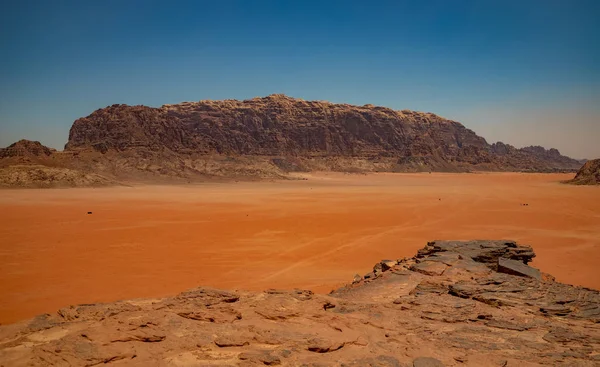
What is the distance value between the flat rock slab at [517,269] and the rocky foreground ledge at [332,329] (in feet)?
1.64

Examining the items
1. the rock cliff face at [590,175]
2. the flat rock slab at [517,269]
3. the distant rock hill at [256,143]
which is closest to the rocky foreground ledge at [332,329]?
the flat rock slab at [517,269]

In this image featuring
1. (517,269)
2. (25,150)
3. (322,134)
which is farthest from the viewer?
(322,134)

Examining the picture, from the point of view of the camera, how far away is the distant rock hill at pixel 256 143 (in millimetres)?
67562

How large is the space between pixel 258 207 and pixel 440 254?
19395 mm

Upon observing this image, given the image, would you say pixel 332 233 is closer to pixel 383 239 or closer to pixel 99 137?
pixel 383 239

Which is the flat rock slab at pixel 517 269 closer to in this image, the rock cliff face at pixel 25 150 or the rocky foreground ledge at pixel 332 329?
the rocky foreground ledge at pixel 332 329

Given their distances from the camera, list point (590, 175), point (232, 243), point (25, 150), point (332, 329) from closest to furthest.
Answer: point (332, 329)
point (232, 243)
point (590, 175)
point (25, 150)

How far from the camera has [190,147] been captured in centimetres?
7912

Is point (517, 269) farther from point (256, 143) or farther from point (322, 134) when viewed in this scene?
point (322, 134)

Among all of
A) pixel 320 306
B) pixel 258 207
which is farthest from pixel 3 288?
pixel 258 207

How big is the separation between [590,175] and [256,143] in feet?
270

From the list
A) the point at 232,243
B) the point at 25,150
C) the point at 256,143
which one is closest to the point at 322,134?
the point at 256,143

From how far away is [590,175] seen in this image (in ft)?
173

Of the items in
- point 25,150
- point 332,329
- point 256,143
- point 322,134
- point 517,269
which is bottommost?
point 332,329
